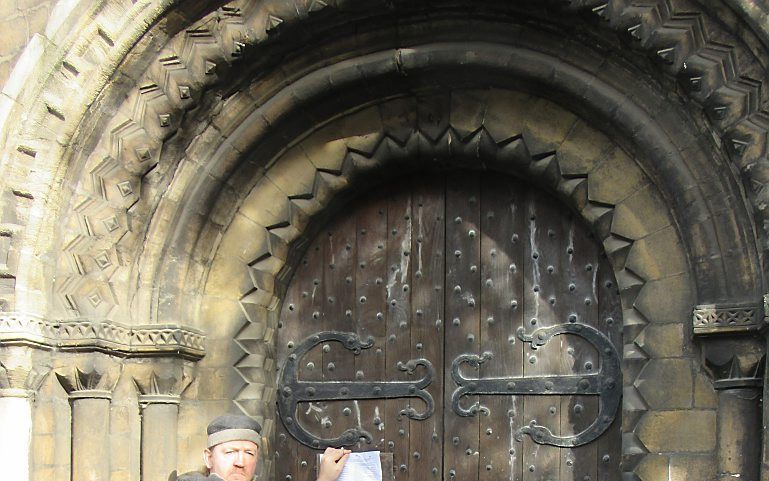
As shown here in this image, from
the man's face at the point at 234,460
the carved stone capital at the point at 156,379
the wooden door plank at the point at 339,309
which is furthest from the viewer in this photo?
the wooden door plank at the point at 339,309

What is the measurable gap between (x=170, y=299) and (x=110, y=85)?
99 centimetres

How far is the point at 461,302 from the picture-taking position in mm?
5352

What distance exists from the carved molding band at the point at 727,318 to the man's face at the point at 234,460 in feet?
6.01

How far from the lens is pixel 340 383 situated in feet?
17.8

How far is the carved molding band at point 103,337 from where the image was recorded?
4.84 m

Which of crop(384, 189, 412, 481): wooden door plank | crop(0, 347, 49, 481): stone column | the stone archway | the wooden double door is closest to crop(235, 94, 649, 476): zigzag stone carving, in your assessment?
the stone archway

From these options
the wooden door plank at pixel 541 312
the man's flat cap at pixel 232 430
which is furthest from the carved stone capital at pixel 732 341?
the man's flat cap at pixel 232 430

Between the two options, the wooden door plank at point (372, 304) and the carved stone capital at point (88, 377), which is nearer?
the carved stone capital at point (88, 377)

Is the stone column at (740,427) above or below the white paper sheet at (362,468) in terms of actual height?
above

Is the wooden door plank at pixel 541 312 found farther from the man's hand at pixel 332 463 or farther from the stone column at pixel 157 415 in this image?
the stone column at pixel 157 415

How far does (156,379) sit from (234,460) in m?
0.72

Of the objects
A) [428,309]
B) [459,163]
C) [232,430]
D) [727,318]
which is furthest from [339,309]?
[727,318]

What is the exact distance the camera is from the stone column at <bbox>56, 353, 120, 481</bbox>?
500 centimetres

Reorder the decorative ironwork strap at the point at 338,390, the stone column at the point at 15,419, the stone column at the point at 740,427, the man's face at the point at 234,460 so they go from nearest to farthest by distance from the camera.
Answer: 1. the stone column at the point at 740,427
2. the man's face at the point at 234,460
3. the stone column at the point at 15,419
4. the decorative ironwork strap at the point at 338,390
